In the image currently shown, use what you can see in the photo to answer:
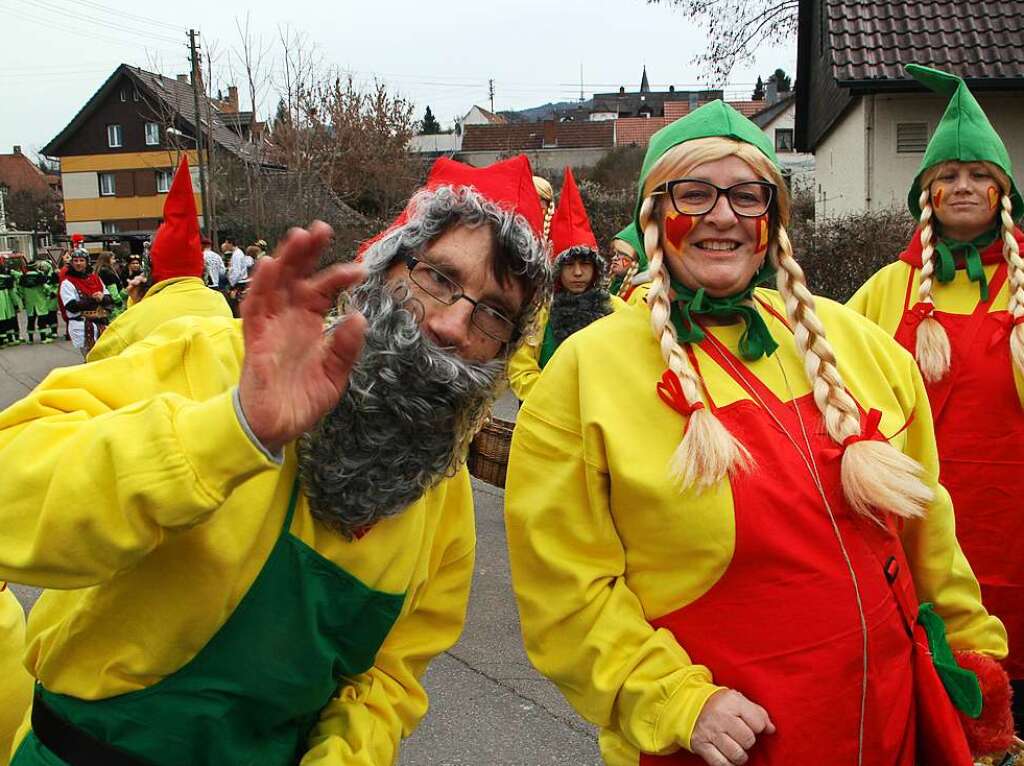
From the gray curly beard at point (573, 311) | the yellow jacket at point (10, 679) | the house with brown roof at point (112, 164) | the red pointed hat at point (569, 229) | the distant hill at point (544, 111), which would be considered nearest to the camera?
the yellow jacket at point (10, 679)

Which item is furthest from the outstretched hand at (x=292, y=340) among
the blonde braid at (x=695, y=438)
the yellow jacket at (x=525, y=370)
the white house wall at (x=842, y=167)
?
the white house wall at (x=842, y=167)

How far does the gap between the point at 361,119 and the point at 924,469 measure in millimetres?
28165

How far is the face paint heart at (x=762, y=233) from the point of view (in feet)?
7.11

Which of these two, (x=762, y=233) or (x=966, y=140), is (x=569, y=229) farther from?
(x=762, y=233)

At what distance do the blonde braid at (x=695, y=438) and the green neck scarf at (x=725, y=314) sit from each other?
1.5 inches

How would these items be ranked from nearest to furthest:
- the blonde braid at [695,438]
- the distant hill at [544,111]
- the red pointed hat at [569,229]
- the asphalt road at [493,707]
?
the blonde braid at [695,438], the asphalt road at [493,707], the red pointed hat at [569,229], the distant hill at [544,111]

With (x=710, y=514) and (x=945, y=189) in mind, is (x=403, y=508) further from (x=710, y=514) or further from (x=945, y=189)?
(x=945, y=189)

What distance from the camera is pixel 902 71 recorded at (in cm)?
1302

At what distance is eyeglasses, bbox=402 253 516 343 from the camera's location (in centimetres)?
217

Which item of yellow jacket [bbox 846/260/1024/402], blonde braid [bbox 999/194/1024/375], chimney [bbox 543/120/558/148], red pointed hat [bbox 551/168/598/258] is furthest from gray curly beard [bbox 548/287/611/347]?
chimney [bbox 543/120/558/148]

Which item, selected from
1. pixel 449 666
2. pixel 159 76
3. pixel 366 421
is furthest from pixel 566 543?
pixel 159 76

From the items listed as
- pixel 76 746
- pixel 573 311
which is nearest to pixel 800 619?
pixel 76 746

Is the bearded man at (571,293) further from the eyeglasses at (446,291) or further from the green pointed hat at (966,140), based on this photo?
the eyeglasses at (446,291)

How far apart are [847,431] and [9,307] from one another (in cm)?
2139
